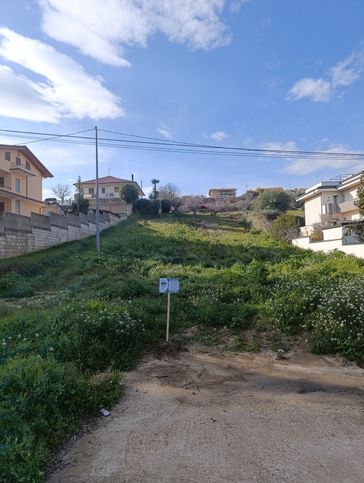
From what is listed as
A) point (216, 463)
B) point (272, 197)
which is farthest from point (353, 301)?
point (272, 197)

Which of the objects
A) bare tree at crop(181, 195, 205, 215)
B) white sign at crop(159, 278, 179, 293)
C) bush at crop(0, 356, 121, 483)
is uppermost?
bare tree at crop(181, 195, 205, 215)

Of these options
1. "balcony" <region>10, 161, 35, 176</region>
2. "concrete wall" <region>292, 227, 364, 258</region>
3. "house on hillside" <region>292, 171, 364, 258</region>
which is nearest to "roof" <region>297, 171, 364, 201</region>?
"house on hillside" <region>292, 171, 364, 258</region>

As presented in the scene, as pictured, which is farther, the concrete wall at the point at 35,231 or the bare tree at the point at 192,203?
the bare tree at the point at 192,203

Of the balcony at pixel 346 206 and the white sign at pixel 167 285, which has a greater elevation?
the balcony at pixel 346 206

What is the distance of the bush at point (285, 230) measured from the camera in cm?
2522

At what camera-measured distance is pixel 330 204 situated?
112ft

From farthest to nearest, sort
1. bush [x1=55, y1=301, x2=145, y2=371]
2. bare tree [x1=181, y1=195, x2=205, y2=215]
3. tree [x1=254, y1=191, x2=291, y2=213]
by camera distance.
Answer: bare tree [x1=181, y1=195, x2=205, y2=215]
tree [x1=254, y1=191, x2=291, y2=213]
bush [x1=55, y1=301, x2=145, y2=371]

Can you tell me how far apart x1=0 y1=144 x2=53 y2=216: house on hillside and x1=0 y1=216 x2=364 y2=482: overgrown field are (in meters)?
19.0

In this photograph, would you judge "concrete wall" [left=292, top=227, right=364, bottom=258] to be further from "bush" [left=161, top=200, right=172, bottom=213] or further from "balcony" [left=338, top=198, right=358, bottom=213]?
"bush" [left=161, top=200, right=172, bottom=213]

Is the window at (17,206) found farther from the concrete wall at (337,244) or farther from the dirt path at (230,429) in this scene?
the dirt path at (230,429)

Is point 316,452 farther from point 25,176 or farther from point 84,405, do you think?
point 25,176

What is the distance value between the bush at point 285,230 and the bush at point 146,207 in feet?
78.6

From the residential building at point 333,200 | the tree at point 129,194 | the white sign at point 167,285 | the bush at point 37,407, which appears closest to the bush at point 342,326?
the white sign at point 167,285

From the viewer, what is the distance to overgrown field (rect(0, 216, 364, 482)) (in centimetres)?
396
